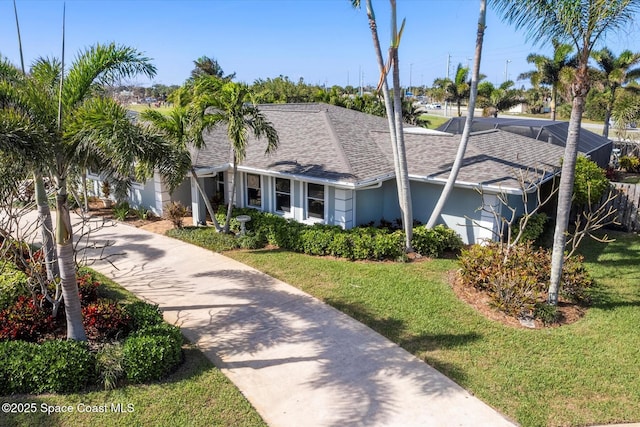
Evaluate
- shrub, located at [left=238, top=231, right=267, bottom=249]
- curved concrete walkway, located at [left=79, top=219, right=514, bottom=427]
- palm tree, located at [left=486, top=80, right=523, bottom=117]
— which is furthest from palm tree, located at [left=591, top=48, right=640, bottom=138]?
curved concrete walkway, located at [left=79, top=219, right=514, bottom=427]

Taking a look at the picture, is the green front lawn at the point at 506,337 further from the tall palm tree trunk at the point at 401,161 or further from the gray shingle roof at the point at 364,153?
the gray shingle roof at the point at 364,153

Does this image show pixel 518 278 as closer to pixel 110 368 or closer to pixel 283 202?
pixel 110 368

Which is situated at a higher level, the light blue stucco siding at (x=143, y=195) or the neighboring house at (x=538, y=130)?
the neighboring house at (x=538, y=130)

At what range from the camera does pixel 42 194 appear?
8312 millimetres

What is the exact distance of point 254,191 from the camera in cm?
1709

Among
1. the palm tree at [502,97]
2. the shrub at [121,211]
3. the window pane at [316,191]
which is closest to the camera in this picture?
the window pane at [316,191]

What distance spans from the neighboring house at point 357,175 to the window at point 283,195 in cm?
4

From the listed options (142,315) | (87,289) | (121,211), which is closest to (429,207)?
(142,315)

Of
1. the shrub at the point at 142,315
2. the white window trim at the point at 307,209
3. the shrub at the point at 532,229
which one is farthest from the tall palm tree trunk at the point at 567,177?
the shrub at the point at 142,315

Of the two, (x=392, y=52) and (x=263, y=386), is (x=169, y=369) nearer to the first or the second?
(x=263, y=386)

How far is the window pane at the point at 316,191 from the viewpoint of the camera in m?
15.1

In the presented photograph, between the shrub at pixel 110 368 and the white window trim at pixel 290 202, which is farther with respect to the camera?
the white window trim at pixel 290 202

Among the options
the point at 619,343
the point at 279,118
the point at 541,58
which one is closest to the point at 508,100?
the point at 541,58

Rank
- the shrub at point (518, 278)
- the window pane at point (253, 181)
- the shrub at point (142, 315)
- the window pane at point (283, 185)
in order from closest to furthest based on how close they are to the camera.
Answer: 1. the shrub at point (142, 315)
2. the shrub at point (518, 278)
3. the window pane at point (283, 185)
4. the window pane at point (253, 181)
